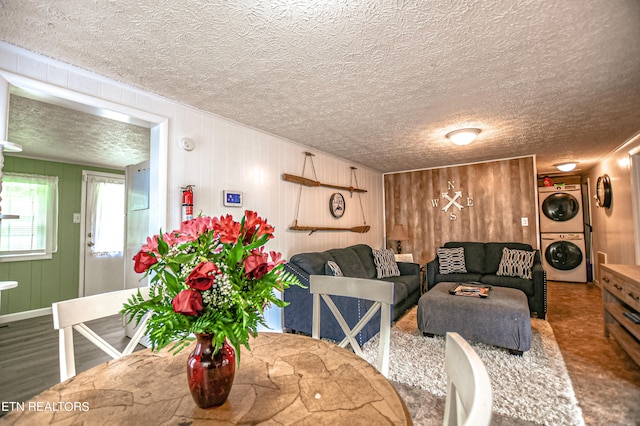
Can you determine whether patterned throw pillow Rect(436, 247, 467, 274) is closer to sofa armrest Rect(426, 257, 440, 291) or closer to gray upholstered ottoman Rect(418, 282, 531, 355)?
sofa armrest Rect(426, 257, 440, 291)

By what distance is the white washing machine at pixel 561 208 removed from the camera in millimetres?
6152

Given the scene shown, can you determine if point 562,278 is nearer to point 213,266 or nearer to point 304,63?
point 304,63

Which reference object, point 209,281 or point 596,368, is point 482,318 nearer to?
point 596,368

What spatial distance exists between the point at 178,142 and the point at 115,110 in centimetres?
52

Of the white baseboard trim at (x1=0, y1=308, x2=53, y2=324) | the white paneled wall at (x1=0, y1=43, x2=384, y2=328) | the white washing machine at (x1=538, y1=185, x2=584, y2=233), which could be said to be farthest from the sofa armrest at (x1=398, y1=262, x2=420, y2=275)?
the white baseboard trim at (x1=0, y1=308, x2=53, y2=324)

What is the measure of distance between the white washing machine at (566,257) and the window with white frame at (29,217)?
8.75 meters

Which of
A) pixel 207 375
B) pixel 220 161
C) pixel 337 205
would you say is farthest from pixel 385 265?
pixel 207 375

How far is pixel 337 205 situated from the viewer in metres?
4.81

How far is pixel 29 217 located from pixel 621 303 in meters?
7.22

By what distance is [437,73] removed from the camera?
217cm

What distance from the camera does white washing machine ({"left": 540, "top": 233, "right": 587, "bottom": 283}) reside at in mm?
6008

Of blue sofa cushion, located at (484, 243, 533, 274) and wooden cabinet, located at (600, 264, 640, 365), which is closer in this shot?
wooden cabinet, located at (600, 264, 640, 365)

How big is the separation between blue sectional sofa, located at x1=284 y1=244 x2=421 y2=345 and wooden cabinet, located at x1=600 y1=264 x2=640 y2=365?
194 centimetres

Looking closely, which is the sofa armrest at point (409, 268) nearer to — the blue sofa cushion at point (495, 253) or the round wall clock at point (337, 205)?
the blue sofa cushion at point (495, 253)
